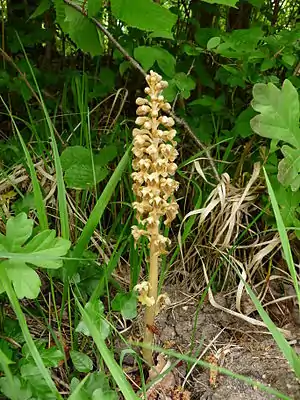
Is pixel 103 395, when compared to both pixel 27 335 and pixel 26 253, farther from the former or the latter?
pixel 26 253

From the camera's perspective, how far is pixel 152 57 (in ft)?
5.79

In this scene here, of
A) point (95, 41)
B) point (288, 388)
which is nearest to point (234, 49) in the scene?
point (95, 41)

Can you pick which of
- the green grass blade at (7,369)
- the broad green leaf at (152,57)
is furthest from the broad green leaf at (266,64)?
the green grass blade at (7,369)

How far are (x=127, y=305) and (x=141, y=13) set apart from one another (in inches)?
26.8

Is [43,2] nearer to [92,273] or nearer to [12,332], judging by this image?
[92,273]

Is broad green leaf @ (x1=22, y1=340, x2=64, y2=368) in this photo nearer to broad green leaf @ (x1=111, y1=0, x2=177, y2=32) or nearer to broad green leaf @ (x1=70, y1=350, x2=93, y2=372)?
broad green leaf @ (x1=70, y1=350, x2=93, y2=372)

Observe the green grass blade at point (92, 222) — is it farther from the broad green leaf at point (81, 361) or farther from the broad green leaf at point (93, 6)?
the broad green leaf at point (93, 6)

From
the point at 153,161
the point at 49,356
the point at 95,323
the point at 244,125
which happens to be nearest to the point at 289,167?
the point at 153,161

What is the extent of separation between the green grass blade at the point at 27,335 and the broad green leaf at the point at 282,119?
69 centimetres

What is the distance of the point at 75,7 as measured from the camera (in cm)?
143

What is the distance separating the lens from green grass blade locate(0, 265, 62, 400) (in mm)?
1084

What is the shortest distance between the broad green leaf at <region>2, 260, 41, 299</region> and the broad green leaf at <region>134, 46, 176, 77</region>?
2.66 feet

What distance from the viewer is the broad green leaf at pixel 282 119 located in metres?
1.38

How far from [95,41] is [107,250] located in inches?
24.3
